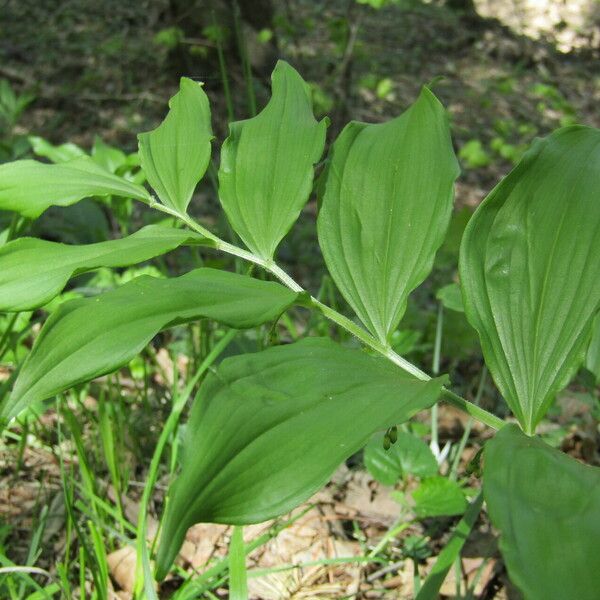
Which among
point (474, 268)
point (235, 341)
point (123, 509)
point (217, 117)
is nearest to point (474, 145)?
point (217, 117)

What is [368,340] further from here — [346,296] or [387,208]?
[387,208]

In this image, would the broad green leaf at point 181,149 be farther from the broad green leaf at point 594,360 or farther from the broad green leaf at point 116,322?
the broad green leaf at point 594,360

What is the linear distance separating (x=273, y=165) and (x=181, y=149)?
0.18 m

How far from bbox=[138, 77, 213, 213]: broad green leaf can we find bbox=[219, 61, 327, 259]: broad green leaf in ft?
0.15

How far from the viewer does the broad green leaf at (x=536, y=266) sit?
836 mm

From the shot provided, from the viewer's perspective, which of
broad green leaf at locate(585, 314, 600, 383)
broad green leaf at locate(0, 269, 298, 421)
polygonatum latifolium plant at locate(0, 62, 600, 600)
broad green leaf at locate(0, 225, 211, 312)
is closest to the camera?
polygonatum latifolium plant at locate(0, 62, 600, 600)

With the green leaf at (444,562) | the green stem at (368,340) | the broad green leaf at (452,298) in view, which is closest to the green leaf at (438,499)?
the green leaf at (444,562)

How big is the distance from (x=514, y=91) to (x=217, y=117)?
11.1ft

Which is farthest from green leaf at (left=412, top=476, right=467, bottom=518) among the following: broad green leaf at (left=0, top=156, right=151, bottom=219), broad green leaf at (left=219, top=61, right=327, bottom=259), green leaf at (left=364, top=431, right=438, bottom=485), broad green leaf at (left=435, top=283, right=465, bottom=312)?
broad green leaf at (left=0, top=156, right=151, bottom=219)

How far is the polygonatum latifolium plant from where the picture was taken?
0.63 meters

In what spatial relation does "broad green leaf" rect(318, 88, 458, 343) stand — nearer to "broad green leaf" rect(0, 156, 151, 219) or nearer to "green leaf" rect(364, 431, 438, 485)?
"broad green leaf" rect(0, 156, 151, 219)

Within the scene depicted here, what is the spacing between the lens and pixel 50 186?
41.9 inches

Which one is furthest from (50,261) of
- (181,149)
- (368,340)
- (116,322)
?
(368,340)

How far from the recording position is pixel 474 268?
0.88 metres
